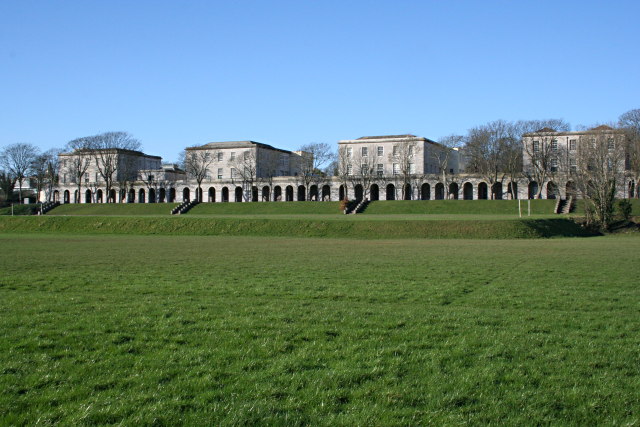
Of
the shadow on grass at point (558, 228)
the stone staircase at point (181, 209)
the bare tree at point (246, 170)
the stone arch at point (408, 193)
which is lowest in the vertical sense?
the shadow on grass at point (558, 228)

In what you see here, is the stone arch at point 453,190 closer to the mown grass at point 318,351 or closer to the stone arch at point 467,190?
the stone arch at point 467,190

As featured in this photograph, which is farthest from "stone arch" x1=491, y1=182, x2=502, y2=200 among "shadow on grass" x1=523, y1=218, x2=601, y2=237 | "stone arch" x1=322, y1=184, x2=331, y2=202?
"shadow on grass" x1=523, y1=218, x2=601, y2=237

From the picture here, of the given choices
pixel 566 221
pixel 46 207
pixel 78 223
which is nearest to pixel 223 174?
pixel 46 207

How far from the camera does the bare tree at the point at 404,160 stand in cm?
10188

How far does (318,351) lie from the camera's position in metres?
8.50

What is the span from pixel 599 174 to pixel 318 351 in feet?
163

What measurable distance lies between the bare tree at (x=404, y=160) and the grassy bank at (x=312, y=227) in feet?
169

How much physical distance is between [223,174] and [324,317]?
114392 millimetres

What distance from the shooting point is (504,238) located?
135 feet

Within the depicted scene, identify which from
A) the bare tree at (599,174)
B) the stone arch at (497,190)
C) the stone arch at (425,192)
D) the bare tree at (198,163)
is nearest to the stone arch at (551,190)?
the stone arch at (497,190)

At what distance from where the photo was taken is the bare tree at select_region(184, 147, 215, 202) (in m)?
112

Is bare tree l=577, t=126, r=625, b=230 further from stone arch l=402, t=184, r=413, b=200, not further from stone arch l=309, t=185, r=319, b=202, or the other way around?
stone arch l=309, t=185, r=319, b=202

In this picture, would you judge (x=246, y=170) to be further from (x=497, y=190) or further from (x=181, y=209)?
(x=497, y=190)

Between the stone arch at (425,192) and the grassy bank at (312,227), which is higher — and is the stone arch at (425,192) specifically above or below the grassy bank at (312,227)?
above
